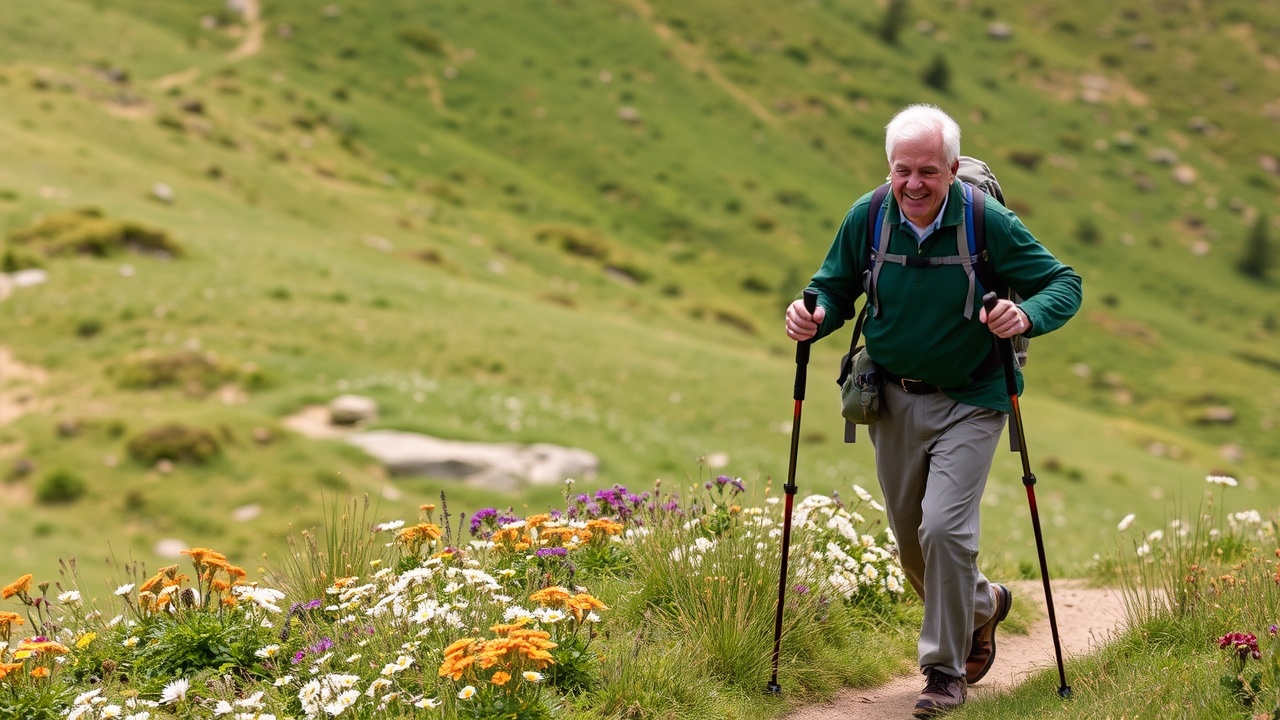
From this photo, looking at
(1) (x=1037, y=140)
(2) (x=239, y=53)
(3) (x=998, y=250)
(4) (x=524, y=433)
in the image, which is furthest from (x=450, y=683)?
(1) (x=1037, y=140)

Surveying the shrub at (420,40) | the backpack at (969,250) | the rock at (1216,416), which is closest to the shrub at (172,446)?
the backpack at (969,250)

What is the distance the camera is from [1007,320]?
5.70 m

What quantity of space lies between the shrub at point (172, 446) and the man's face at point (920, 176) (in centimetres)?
1945

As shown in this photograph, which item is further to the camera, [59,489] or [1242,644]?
[59,489]

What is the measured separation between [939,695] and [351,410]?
20353 mm

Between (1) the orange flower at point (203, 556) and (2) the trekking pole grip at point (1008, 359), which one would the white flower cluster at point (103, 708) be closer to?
(1) the orange flower at point (203, 556)

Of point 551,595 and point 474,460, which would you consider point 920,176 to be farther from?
point 474,460

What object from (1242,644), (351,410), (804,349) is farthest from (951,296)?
(351,410)

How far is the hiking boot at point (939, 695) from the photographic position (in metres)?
6.27

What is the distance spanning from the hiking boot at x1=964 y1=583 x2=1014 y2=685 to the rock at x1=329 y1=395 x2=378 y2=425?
1972cm

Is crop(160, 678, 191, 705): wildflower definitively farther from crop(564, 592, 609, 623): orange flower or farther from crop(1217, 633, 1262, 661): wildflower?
crop(1217, 633, 1262, 661): wildflower

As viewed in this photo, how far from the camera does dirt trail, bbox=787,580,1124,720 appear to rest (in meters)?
6.62

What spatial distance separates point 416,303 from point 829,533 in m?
27.7

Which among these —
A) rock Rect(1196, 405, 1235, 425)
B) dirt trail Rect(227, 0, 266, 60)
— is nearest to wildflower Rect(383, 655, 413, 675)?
rock Rect(1196, 405, 1235, 425)
